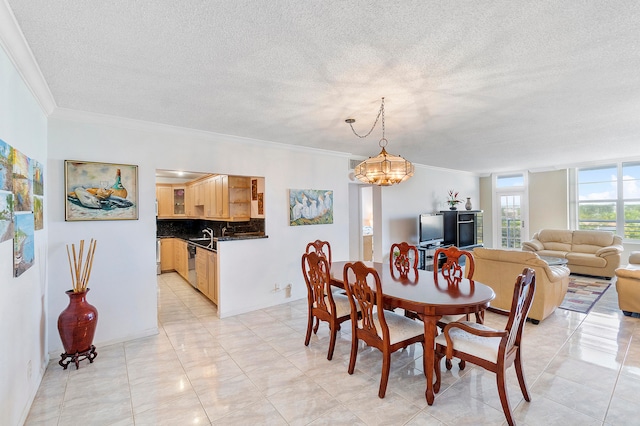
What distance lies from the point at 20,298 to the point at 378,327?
2577 mm

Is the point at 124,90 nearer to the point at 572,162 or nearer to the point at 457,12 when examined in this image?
the point at 457,12

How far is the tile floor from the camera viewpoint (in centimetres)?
208

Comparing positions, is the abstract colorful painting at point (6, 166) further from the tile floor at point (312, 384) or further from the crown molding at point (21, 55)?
the tile floor at point (312, 384)

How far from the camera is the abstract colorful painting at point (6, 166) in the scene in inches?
66.0

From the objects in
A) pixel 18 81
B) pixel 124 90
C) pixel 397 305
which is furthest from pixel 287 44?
pixel 397 305

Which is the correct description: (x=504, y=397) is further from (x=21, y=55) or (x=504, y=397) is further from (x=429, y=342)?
(x=21, y=55)

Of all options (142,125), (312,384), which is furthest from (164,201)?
(312,384)

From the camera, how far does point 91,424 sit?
2.04 metres

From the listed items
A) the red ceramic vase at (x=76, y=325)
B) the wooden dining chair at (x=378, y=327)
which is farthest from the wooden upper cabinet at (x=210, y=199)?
the wooden dining chair at (x=378, y=327)

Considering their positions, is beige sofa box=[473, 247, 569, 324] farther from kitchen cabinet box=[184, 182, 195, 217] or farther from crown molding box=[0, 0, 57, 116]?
kitchen cabinet box=[184, 182, 195, 217]

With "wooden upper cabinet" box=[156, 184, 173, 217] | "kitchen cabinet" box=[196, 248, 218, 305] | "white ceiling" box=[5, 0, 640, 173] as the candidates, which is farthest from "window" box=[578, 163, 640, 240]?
"wooden upper cabinet" box=[156, 184, 173, 217]

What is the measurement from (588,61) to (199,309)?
16.3 feet

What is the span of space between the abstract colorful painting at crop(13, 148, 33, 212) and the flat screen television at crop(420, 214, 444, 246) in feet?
20.9

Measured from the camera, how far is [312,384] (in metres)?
2.47
